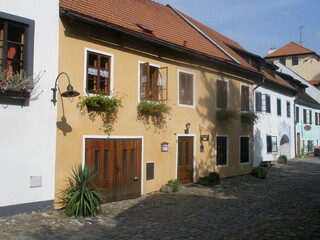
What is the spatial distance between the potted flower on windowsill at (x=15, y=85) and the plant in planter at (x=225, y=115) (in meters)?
9.23

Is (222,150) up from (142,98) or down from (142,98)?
down

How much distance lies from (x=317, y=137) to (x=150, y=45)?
28.8m

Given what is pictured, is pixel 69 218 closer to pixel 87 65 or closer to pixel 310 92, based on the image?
pixel 87 65

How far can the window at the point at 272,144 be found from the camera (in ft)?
75.2

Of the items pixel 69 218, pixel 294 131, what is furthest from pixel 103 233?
pixel 294 131

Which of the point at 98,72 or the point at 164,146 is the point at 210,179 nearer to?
the point at 164,146

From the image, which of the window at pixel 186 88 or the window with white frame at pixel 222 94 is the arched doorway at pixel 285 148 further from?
the window at pixel 186 88

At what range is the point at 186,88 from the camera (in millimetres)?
14016

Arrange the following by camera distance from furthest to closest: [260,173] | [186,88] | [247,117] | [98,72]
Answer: [247,117], [260,173], [186,88], [98,72]

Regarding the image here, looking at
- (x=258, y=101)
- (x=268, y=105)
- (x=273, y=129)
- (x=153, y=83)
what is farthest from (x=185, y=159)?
(x=273, y=129)

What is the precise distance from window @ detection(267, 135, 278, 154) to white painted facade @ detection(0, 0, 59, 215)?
17.1 m

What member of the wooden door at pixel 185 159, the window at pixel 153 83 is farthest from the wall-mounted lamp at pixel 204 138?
the window at pixel 153 83

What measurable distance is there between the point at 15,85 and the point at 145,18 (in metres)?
7.46

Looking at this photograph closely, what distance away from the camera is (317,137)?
117ft
